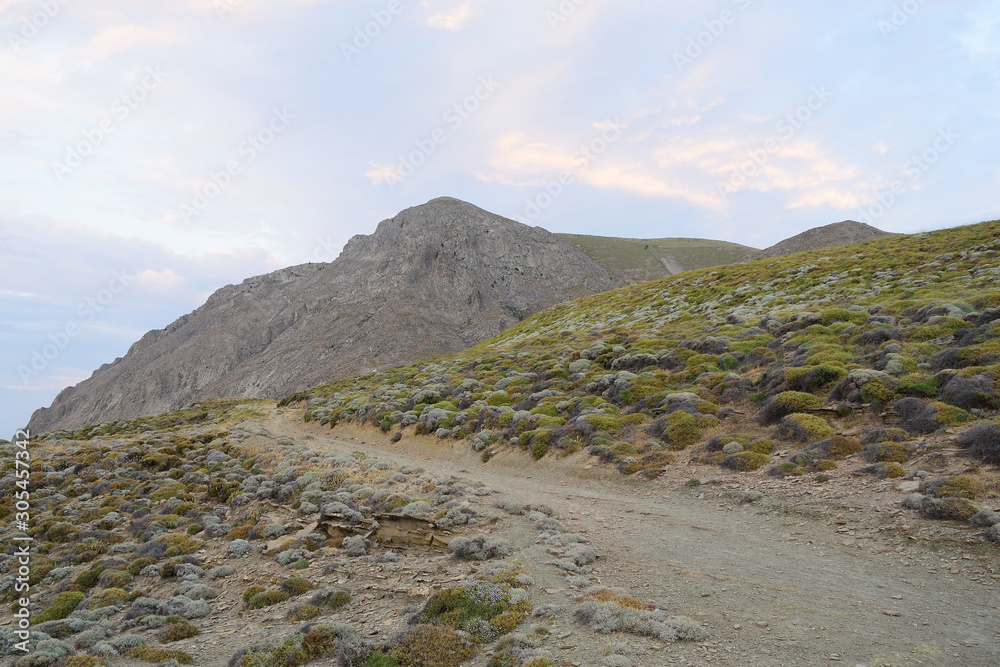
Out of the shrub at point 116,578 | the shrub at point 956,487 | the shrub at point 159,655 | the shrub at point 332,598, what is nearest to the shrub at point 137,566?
the shrub at point 116,578

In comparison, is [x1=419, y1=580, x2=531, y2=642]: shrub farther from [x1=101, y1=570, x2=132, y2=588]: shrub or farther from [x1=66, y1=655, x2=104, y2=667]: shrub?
[x1=101, y1=570, x2=132, y2=588]: shrub

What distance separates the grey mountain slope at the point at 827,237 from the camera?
90.5 metres

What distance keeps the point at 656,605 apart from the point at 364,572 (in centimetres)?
739

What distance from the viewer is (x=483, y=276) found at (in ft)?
493

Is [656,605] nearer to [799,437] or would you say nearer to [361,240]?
[799,437]

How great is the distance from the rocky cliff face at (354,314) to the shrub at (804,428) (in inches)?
3704

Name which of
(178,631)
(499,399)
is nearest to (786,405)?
(499,399)

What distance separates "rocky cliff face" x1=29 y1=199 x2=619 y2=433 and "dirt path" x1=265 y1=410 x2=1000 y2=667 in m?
95.1

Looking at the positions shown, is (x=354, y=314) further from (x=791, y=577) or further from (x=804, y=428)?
(x=791, y=577)

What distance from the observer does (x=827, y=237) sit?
309 ft

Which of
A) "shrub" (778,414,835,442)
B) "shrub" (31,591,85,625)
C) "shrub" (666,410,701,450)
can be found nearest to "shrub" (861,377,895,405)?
"shrub" (778,414,835,442)

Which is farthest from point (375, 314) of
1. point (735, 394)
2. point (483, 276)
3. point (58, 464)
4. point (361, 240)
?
point (735, 394)

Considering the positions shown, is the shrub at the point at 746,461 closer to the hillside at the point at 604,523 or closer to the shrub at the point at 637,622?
the hillside at the point at 604,523

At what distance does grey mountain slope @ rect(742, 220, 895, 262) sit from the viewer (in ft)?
297
